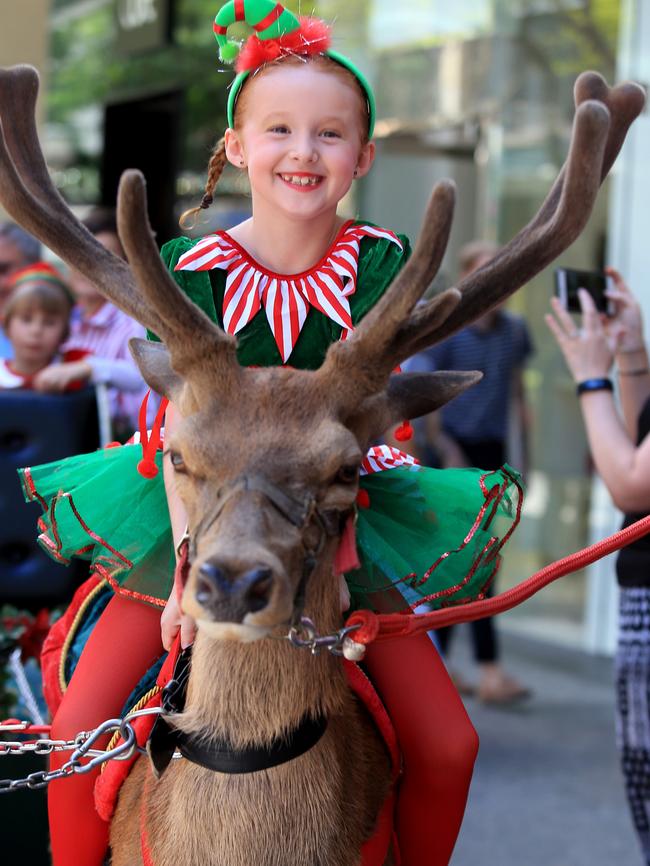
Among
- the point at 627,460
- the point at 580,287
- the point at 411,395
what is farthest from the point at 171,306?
the point at 580,287

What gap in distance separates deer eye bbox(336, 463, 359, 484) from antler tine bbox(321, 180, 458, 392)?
0.74 feet

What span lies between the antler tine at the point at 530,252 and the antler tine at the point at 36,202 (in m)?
0.74

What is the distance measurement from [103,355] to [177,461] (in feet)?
13.1

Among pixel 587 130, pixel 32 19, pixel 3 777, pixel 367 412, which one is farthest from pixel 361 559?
pixel 32 19

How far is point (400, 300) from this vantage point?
8.71 feet

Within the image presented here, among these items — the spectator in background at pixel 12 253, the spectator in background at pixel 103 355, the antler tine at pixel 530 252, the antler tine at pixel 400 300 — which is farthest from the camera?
the spectator in background at pixel 12 253

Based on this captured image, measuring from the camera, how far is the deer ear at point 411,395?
278 centimetres

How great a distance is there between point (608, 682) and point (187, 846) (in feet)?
20.8

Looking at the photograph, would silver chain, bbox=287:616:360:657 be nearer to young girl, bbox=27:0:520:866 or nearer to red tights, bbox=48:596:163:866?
young girl, bbox=27:0:520:866

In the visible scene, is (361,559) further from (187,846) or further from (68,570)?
(68,570)

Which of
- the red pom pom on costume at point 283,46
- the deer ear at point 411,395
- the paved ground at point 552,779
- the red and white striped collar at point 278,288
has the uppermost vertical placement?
the red pom pom on costume at point 283,46

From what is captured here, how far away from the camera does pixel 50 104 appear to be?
16250mm

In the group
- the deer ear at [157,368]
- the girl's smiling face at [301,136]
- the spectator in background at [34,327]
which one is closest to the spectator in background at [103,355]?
the spectator in background at [34,327]

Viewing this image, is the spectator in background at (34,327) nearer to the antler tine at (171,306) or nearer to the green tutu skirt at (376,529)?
the green tutu skirt at (376,529)
